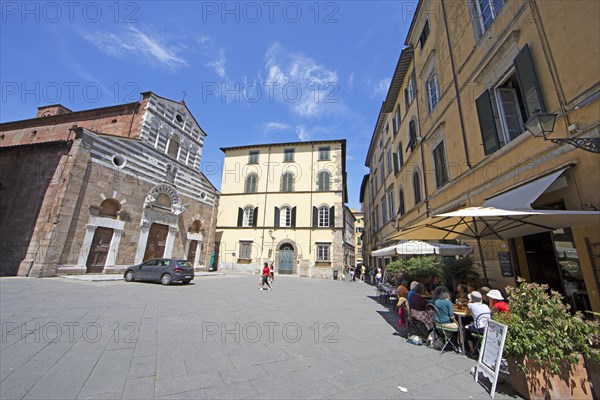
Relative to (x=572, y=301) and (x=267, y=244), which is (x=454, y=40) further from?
(x=267, y=244)

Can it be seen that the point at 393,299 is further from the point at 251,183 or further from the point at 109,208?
the point at 251,183

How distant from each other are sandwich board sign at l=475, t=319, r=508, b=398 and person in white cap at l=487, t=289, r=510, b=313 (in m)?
0.97

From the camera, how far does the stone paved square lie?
298 centimetres

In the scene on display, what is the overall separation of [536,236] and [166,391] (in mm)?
8228

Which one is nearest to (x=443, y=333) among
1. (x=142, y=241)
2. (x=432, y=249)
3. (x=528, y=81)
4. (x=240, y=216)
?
(x=432, y=249)

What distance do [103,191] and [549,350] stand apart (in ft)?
61.2

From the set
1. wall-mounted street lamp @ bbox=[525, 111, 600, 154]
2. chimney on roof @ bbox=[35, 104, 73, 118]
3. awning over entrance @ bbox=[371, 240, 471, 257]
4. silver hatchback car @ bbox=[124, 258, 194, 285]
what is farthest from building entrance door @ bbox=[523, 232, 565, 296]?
chimney on roof @ bbox=[35, 104, 73, 118]

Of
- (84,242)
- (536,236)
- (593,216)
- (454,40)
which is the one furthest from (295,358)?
(84,242)

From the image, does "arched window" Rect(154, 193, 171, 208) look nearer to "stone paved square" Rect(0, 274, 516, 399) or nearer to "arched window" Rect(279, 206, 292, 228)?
"arched window" Rect(279, 206, 292, 228)

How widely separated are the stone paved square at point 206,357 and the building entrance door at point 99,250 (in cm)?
804

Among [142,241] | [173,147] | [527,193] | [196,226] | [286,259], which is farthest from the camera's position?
[286,259]

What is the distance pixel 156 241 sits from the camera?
18438mm

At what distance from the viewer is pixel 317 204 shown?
25422 millimetres

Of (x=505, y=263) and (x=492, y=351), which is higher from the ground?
(x=505, y=263)
